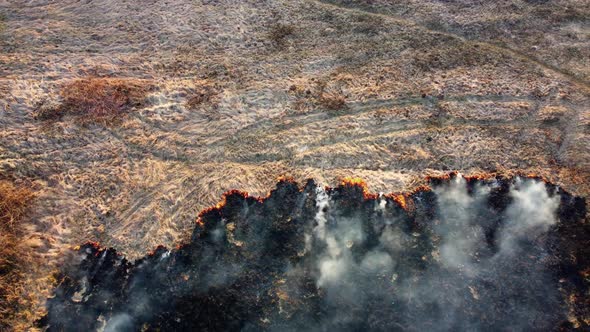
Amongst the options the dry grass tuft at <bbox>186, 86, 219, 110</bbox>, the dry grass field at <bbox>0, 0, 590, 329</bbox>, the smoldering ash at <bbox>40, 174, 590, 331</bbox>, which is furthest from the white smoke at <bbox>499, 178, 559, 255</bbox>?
the dry grass tuft at <bbox>186, 86, 219, 110</bbox>

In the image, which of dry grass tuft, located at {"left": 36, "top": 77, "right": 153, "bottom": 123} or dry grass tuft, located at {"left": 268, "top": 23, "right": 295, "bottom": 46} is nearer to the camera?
dry grass tuft, located at {"left": 36, "top": 77, "right": 153, "bottom": 123}

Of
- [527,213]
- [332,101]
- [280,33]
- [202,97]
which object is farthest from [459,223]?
[280,33]

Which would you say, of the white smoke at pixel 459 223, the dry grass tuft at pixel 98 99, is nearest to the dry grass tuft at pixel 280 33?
the dry grass tuft at pixel 98 99

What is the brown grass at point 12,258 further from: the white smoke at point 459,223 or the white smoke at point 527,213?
the white smoke at point 527,213

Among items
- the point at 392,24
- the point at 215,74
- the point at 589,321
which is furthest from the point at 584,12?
the point at 215,74

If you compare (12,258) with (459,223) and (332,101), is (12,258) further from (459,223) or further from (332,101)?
(459,223)

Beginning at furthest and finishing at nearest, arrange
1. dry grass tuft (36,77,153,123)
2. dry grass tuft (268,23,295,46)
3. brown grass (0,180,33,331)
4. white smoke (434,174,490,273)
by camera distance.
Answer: dry grass tuft (268,23,295,46), dry grass tuft (36,77,153,123), white smoke (434,174,490,273), brown grass (0,180,33,331)

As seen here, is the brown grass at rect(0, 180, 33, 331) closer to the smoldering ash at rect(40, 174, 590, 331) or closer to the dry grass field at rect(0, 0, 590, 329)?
the dry grass field at rect(0, 0, 590, 329)
